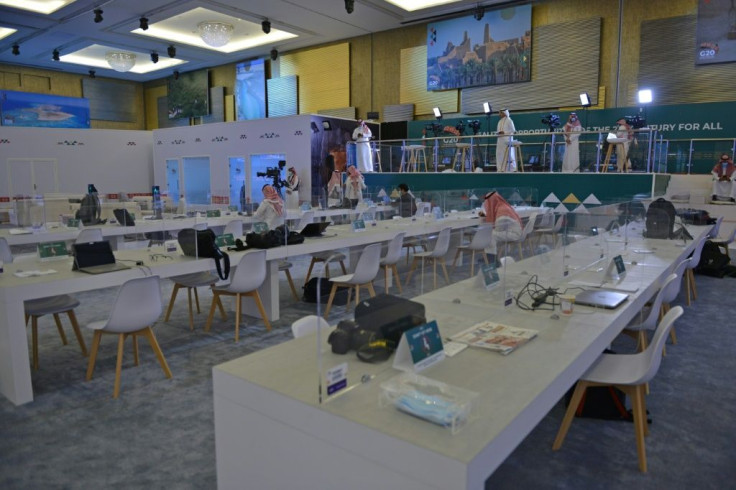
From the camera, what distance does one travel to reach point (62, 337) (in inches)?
181

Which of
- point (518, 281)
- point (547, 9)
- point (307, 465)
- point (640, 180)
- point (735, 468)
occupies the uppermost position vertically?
point (547, 9)

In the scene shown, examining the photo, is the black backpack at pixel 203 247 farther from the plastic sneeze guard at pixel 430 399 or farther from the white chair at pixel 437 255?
the plastic sneeze guard at pixel 430 399

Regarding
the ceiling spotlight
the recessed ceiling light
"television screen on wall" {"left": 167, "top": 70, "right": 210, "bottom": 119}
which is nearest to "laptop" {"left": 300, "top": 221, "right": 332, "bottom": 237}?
the ceiling spotlight

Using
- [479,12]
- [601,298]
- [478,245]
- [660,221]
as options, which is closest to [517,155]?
[479,12]

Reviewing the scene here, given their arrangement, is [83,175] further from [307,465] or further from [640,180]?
[307,465]

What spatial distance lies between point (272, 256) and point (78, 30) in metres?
14.7

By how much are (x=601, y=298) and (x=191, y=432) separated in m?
2.48

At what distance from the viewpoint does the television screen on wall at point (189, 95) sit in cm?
2078

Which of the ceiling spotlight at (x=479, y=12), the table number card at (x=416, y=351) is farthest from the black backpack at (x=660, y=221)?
the ceiling spotlight at (x=479, y=12)

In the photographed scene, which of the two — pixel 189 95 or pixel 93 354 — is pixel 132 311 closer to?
pixel 93 354

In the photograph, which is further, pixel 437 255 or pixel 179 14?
pixel 179 14

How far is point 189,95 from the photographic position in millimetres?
21219

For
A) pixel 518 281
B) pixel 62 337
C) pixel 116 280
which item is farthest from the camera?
pixel 62 337

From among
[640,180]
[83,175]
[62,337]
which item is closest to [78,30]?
[83,175]
